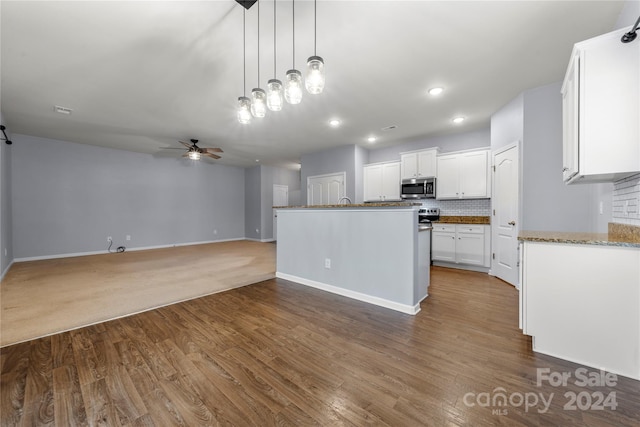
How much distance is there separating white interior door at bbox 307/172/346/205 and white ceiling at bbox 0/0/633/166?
6.36 feet

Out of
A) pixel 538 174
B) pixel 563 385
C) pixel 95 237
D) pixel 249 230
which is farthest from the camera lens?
pixel 249 230

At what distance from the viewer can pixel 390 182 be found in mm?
5609

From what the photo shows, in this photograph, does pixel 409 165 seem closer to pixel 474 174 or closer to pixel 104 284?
pixel 474 174

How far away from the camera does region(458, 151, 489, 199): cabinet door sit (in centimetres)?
441

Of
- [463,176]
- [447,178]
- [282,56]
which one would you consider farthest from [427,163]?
[282,56]

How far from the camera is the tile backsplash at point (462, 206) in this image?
4.70m

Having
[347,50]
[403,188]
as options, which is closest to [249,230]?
[403,188]

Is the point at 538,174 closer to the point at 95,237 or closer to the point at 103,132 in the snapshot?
the point at 103,132

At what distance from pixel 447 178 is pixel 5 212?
828 cm

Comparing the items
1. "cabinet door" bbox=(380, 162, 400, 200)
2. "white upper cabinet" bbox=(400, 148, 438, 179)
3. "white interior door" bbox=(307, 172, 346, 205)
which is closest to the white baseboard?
"cabinet door" bbox=(380, 162, 400, 200)

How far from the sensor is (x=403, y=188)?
17.5 feet

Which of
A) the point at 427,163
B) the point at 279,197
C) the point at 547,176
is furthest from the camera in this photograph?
the point at 279,197

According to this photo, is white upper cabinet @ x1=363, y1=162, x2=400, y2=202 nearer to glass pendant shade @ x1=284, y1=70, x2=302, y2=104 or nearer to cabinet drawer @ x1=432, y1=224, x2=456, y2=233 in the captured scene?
cabinet drawer @ x1=432, y1=224, x2=456, y2=233

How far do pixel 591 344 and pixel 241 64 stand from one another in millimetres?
3917
